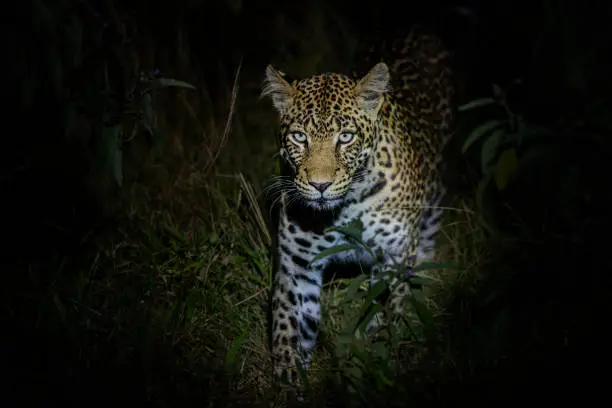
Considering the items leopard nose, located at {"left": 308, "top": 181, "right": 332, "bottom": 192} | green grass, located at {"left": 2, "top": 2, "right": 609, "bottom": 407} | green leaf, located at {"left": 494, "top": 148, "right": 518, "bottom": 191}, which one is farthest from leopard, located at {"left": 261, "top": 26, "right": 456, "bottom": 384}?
green leaf, located at {"left": 494, "top": 148, "right": 518, "bottom": 191}

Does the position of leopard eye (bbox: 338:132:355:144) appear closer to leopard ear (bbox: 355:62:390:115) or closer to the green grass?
leopard ear (bbox: 355:62:390:115)

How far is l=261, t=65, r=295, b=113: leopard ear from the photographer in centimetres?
494

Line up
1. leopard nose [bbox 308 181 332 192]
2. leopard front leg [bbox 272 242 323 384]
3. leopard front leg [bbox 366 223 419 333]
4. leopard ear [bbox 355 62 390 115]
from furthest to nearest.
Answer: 1. leopard front leg [bbox 272 242 323 384]
2. leopard ear [bbox 355 62 390 115]
3. leopard nose [bbox 308 181 332 192]
4. leopard front leg [bbox 366 223 419 333]

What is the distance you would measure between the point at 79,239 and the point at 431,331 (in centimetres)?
231

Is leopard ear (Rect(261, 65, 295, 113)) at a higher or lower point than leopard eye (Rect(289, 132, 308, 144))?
higher

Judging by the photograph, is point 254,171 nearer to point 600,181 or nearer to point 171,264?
point 171,264

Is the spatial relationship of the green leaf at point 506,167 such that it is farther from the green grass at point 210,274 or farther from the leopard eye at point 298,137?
the leopard eye at point 298,137

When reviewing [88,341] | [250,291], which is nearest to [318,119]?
[250,291]

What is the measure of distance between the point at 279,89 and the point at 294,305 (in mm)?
1107

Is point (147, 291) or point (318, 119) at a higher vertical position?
point (318, 119)

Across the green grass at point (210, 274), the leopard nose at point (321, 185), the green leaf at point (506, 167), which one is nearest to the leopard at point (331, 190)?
the leopard nose at point (321, 185)

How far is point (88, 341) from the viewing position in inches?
180

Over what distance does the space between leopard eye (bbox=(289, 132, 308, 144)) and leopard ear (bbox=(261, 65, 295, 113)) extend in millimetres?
218

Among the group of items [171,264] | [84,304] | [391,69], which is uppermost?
[391,69]
